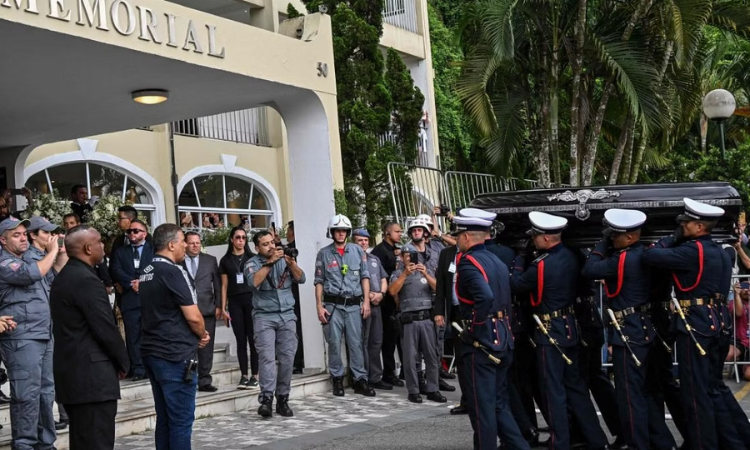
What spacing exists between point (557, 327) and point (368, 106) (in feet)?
30.1

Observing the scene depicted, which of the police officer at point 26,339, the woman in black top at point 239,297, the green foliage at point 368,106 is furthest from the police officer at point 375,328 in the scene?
the police officer at point 26,339

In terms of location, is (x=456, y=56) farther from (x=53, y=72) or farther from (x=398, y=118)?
(x=53, y=72)

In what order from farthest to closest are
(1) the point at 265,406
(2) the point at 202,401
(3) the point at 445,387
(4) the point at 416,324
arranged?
(3) the point at 445,387 → (4) the point at 416,324 → (2) the point at 202,401 → (1) the point at 265,406

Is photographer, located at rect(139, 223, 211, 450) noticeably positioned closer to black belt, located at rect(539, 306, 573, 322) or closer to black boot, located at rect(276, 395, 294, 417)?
black belt, located at rect(539, 306, 573, 322)

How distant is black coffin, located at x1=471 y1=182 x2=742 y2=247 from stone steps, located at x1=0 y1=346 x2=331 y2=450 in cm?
376

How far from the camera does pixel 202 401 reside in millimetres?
10641

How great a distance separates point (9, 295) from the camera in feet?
26.9

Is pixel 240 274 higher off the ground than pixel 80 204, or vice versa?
pixel 80 204

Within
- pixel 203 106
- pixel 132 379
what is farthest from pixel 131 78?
pixel 132 379

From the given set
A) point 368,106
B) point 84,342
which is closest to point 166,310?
point 84,342

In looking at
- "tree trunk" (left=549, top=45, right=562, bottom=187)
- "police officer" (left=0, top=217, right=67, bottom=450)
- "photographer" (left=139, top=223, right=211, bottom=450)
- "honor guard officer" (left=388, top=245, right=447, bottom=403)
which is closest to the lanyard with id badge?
"honor guard officer" (left=388, top=245, right=447, bottom=403)

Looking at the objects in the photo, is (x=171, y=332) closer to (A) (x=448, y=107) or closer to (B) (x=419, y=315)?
(B) (x=419, y=315)

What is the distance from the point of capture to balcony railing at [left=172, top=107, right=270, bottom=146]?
19.7 meters

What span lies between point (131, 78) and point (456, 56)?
1800 cm
